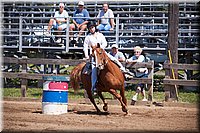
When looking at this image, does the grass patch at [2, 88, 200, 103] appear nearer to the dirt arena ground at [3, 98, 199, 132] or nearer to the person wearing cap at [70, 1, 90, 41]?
the dirt arena ground at [3, 98, 199, 132]

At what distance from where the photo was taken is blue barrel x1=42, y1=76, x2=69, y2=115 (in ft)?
38.3

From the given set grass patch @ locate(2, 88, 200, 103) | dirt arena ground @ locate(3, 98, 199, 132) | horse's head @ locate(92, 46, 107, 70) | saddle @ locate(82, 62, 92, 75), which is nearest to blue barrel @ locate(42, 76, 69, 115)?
dirt arena ground @ locate(3, 98, 199, 132)

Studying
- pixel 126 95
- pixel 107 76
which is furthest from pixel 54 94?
pixel 126 95

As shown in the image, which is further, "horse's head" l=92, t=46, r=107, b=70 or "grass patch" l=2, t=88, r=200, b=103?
"grass patch" l=2, t=88, r=200, b=103

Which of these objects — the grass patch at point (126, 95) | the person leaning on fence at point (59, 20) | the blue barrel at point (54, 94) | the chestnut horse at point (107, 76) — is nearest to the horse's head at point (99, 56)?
the chestnut horse at point (107, 76)

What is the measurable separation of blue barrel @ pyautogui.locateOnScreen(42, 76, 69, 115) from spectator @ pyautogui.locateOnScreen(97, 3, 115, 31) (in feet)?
20.1

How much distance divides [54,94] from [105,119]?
4.66 ft

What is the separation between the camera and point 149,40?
18.8 meters

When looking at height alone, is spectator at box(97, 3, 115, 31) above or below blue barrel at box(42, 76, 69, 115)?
above

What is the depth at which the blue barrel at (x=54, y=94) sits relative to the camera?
460 inches

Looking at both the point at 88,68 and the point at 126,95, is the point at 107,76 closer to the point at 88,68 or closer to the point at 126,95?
the point at 88,68

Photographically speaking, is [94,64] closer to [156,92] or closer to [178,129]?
[178,129]

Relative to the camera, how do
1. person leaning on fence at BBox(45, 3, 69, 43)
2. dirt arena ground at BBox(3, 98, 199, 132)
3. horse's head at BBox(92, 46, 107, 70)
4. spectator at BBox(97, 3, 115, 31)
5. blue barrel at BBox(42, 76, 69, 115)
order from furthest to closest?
person leaning on fence at BBox(45, 3, 69, 43), spectator at BBox(97, 3, 115, 31), blue barrel at BBox(42, 76, 69, 115), horse's head at BBox(92, 46, 107, 70), dirt arena ground at BBox(3, 98, 199, 132)

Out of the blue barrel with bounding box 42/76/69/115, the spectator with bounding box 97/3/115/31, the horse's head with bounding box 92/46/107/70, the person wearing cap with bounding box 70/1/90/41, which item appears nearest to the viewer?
the horse's head with bounding box 92/46/107/70
